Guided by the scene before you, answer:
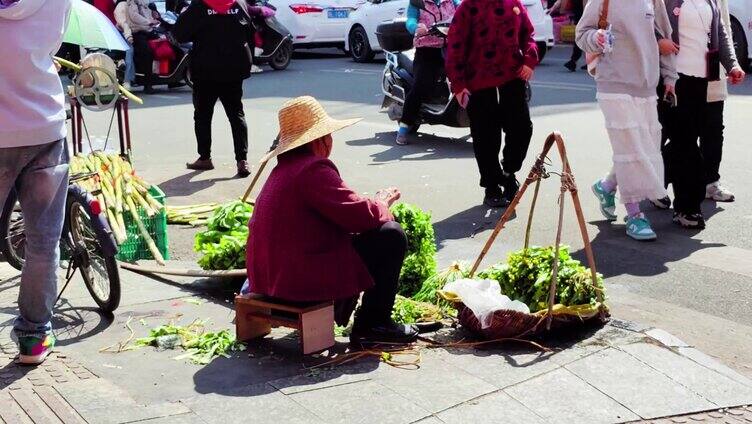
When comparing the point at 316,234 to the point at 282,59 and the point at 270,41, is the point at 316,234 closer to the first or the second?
the point at 270,41

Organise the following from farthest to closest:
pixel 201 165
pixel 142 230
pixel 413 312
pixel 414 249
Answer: pixel 201 165, pixel 142 230, pixel 414 249, pixel 413 312

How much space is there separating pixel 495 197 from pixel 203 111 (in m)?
3.29

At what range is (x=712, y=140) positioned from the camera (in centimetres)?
888

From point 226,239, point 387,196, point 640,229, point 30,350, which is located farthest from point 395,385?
point 640,229

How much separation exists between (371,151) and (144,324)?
240 inches

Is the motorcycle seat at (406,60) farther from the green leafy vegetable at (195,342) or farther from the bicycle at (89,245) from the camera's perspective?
the green leafy vegetable at (195,342)

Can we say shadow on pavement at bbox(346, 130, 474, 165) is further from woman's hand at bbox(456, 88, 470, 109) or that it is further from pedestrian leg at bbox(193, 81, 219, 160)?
woman's hand at bbox(456, 88, 470, 109)

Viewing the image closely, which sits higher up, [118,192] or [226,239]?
[118,192]

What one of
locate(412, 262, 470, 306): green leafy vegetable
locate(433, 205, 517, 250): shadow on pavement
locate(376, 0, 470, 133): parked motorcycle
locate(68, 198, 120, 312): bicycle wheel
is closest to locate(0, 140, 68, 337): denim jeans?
A: locate(68, 198, 120, 312): bicycle wheel

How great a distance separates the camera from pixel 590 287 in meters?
5.84

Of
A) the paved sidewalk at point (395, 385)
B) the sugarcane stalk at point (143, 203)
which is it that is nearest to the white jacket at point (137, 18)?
the sugarcane stalk at point (143, 203)

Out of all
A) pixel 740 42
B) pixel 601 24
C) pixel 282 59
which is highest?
pixel 601 24

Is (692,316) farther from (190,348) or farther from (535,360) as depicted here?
(190,348)

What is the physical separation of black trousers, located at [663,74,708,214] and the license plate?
15638mm
